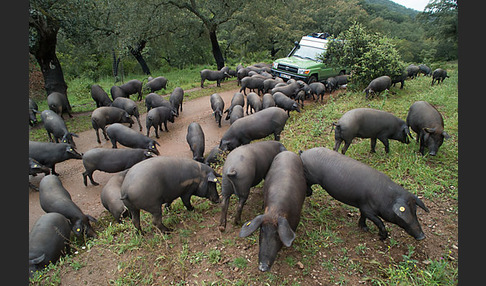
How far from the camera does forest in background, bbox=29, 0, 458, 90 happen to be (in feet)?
39.7

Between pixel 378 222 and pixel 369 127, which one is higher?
pixel 369 127

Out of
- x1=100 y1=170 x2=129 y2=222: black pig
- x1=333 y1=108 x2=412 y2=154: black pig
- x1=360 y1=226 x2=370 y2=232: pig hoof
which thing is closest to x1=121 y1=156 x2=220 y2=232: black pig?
x1=100 y1=170 x2=129 y2=222: black pig

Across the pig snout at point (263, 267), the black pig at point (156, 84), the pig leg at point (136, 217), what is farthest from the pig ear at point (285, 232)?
the black pig at point (156, 84)

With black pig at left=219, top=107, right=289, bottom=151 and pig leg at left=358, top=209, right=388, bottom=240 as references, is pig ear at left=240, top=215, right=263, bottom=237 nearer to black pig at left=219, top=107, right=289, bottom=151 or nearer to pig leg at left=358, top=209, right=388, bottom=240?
pig leg at left=358, top=209, right=388, bottom=240

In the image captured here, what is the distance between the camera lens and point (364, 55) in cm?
1250

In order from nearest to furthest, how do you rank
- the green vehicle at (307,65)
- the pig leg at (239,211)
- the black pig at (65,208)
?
the pig leg at (239,211)
the black pig at (65,208)
the green vehicle at (307,65)

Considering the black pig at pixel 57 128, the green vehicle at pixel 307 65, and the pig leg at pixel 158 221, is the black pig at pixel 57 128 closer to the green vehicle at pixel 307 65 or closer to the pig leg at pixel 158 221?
the pig leg at pixel 158 221

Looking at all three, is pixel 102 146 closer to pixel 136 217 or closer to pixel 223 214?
pixel 136 217

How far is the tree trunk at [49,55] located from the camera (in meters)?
11.4

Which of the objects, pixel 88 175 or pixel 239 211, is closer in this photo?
pixel 239 211

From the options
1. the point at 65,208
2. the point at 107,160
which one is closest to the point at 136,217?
the point at 65,208

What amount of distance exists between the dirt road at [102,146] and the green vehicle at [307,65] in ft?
11.4

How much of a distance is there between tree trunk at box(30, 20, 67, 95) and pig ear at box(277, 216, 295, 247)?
12.0 meters

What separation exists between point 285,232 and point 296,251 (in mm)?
931
